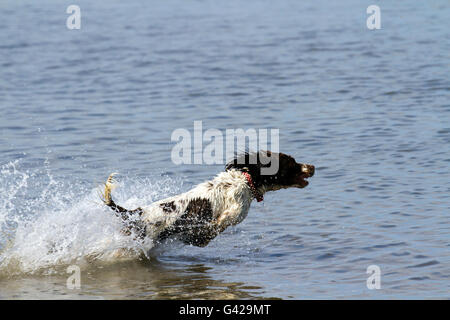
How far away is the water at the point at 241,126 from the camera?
7441 millimetres

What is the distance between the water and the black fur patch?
31 cm

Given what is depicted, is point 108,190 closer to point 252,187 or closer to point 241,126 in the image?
point 252,187

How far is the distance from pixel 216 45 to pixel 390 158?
10191 millimetres

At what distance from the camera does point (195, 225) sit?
24.6ft

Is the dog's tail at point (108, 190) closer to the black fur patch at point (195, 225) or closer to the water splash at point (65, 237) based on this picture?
the water splash at point (65, 237)

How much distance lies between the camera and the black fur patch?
7.43 metres

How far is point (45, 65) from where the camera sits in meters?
Result: 18.7

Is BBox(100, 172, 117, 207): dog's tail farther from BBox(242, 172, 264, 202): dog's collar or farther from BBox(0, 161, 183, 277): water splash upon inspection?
BBox(242, 172, 264, 202): dog's collar

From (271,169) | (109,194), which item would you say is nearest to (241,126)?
(271,169)

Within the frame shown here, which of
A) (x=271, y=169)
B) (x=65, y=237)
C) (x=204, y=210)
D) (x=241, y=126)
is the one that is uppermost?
(x=241, y=126)

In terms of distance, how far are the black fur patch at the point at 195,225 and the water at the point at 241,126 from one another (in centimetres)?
31

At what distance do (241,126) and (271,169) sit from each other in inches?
196

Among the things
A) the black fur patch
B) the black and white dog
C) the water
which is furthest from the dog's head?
the water

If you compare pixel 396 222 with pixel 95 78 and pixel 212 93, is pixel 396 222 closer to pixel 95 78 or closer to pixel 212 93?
pixel 212 93
